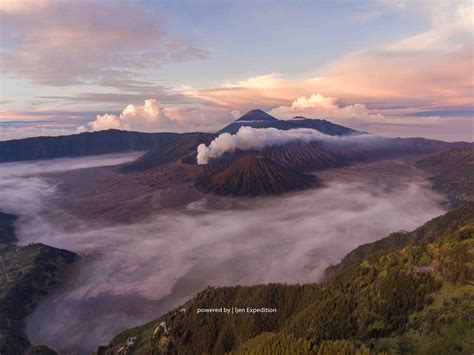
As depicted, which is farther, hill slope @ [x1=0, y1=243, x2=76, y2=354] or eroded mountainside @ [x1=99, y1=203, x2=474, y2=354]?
hill slope @ [x1=0, y1=243, x2=76, y2=354]

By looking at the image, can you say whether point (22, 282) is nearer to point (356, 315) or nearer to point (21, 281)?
point (21, 281)

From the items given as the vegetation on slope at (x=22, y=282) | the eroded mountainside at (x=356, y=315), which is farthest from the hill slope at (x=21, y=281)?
the eroded mountainside at (x=356, y=315)

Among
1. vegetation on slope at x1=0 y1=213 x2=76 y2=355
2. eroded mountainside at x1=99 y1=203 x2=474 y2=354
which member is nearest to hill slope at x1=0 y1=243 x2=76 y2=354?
vegetation on slope at x1=0 y1=213 x2=76 y2=355

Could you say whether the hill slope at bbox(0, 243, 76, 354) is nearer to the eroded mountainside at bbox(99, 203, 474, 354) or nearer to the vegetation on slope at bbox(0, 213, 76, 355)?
the vegetation on slope at bbox(0, 213, 76, 355)

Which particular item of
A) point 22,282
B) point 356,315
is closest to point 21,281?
point 22,282

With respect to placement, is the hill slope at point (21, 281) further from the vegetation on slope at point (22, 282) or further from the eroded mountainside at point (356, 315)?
the eroded mountainside at point (356, 315)

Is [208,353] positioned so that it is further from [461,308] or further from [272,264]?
[272,264]

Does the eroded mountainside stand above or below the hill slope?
above

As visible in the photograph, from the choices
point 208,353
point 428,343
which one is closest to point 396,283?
point 428,343
